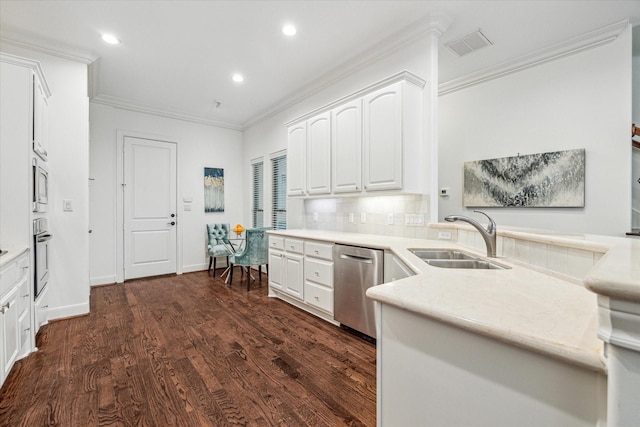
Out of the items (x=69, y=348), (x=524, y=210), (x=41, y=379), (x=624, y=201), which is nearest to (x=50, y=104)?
(x=69, y=348)

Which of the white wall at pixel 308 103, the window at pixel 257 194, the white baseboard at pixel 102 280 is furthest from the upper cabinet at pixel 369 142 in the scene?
the white baseboard at pixel 102 280

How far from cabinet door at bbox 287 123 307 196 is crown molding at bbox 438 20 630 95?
2117 mm

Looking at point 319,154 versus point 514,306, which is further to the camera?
point 319,154

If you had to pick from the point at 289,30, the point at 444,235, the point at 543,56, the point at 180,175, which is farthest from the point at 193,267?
the point at 543,56

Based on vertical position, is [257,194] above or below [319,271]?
above

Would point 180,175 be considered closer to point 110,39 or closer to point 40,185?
point 110,39

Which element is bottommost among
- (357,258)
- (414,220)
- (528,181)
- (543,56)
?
(357,258)

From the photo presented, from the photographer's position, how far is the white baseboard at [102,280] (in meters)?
4.39

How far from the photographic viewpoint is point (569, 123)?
9.90 feet

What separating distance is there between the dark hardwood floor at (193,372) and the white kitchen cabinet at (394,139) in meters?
1.54

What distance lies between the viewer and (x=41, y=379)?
202cm

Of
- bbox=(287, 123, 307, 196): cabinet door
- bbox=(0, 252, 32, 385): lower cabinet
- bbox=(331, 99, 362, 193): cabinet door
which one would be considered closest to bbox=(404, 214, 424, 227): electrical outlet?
bbox=(331, 99, 362, 193): cabinet door

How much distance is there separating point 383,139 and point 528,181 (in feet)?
6.18

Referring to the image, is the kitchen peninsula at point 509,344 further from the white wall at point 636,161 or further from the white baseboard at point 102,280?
the white baseboard at point 102,280
